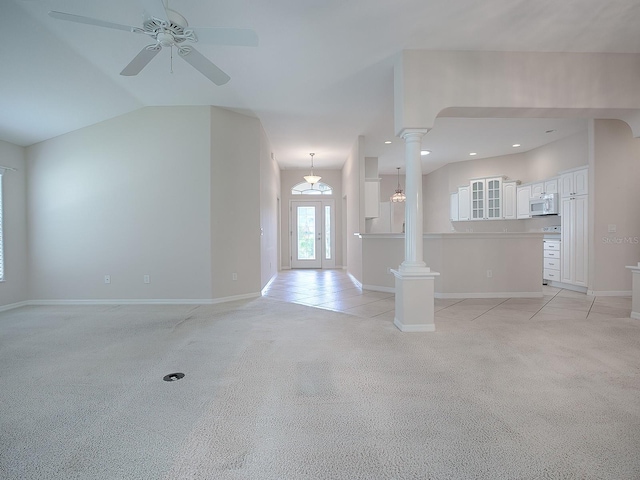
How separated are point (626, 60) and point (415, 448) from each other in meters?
4.63

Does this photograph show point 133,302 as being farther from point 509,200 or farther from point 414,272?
point 509,200

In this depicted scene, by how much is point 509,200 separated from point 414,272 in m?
5.73

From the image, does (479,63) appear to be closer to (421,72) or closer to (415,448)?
(421,72)

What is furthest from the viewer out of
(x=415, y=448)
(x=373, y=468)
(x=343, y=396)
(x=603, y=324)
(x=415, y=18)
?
(x=603, y=324)

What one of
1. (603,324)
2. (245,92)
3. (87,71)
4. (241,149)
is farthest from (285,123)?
(603,324)

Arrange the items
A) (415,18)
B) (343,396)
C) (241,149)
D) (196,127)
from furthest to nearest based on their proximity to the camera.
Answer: (241,149)
(196,127)
(415,18)
(343,396)

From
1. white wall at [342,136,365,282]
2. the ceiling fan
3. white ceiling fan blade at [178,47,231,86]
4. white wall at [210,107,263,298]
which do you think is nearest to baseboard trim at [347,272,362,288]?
white wall at [342,136,365,282]

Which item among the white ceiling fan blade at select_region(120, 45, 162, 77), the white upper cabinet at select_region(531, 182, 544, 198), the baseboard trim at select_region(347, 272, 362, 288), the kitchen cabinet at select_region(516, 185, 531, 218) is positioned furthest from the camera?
the kitchen cabinet at select_region(516, 185, 531, 218)

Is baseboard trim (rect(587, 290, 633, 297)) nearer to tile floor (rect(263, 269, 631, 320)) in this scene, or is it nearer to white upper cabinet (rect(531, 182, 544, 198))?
tile floor (rect(263, 269, 631, 320))

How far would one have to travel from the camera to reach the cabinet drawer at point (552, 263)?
251 inches

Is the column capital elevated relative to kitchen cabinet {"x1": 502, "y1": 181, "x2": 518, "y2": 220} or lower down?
elevated

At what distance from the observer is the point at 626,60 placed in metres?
3.71

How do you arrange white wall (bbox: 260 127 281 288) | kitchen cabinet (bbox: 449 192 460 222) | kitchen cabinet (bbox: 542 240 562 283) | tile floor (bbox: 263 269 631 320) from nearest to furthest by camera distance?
1. tile floor (bbox: 263 269 631 320)
2. white wall (bbox: 260 127 281 288)
3. kitchen cabinet (bbox: 542 240 562 283)
4. kitchen cabinet (bbox: 449 192 460 222)

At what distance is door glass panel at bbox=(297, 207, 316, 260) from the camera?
33.2 feet
